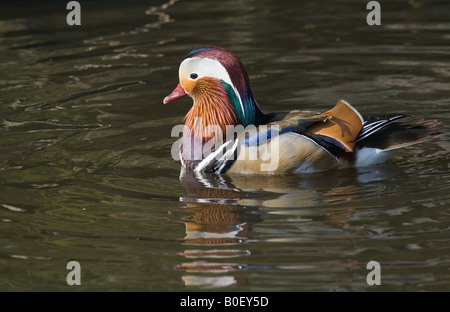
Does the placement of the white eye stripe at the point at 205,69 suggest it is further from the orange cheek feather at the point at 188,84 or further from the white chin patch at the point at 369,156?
the white chin patch at the point at 369,156

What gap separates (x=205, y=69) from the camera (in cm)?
739

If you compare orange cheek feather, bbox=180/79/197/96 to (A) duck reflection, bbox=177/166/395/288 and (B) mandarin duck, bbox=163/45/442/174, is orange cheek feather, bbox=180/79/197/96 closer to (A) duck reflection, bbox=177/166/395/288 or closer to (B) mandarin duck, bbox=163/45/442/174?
(B) mandarin duck, bbox=163/45/442/174

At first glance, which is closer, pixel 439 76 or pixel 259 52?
pixel 439 76

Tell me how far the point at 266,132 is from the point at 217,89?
0.65 m

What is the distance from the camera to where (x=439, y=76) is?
377 inches

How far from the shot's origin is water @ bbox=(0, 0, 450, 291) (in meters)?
5.52

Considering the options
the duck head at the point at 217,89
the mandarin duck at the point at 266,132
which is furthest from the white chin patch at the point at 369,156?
the duck head at the point at 217,89

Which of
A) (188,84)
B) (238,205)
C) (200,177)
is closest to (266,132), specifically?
(200,177)

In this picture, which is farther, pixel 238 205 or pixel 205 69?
pixel 205 69

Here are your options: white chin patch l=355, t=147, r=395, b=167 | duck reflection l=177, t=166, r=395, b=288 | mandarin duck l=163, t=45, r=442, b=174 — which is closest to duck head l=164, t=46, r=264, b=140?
mandarin duck l=163, t=45, r=442, b=174

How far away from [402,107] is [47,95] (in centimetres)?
361

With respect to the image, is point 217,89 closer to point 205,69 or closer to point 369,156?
point 205,69

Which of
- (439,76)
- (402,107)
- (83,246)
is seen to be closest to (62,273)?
(83,246)

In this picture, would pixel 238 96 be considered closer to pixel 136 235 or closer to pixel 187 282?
pixel 136 235
